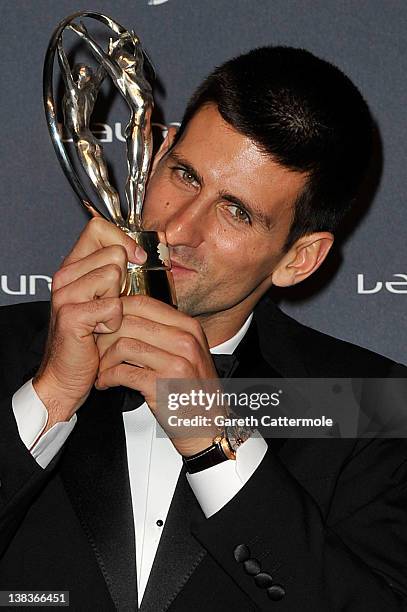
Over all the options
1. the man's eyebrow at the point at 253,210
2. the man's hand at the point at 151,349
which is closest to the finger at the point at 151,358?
the man's hand at the point at 151,349

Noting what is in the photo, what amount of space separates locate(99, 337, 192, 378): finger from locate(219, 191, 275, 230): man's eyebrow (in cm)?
47

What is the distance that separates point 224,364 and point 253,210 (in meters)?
→ 0.36

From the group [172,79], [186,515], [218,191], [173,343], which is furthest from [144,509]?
[172,79]

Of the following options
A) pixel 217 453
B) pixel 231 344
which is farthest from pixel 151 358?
pixel 231 344

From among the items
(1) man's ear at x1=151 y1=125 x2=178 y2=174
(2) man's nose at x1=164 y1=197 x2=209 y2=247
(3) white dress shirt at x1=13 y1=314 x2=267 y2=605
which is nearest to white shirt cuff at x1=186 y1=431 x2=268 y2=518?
(3) white dress shirt at x1=13 y1=314 x2=267 y2=605

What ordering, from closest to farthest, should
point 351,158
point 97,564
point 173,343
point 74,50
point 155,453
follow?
point 173,343 < point 97,564 < point 155,453 < point 351,158 < point 74,50

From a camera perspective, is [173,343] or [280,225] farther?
[280,225]

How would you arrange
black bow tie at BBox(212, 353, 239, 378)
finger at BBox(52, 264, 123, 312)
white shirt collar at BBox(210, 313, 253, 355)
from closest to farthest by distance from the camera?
finger at BBox(52, 264, 123, 312) → black bow tie at BBox(212, 353, 239, 378) → white shirt collar at BBox(210, 313, 253, 355)

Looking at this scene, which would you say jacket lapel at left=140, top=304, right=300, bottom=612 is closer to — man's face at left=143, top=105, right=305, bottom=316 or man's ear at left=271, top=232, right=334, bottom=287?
man's face at left=143, top=105, right=305, bottom=316

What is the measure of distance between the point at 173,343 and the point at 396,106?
1.21 meters

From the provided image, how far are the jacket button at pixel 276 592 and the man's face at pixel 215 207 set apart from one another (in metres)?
0.58

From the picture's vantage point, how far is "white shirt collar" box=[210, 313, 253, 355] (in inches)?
100

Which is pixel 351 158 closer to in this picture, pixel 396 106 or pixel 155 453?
pixel 396 106

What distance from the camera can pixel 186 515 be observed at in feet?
7.03
